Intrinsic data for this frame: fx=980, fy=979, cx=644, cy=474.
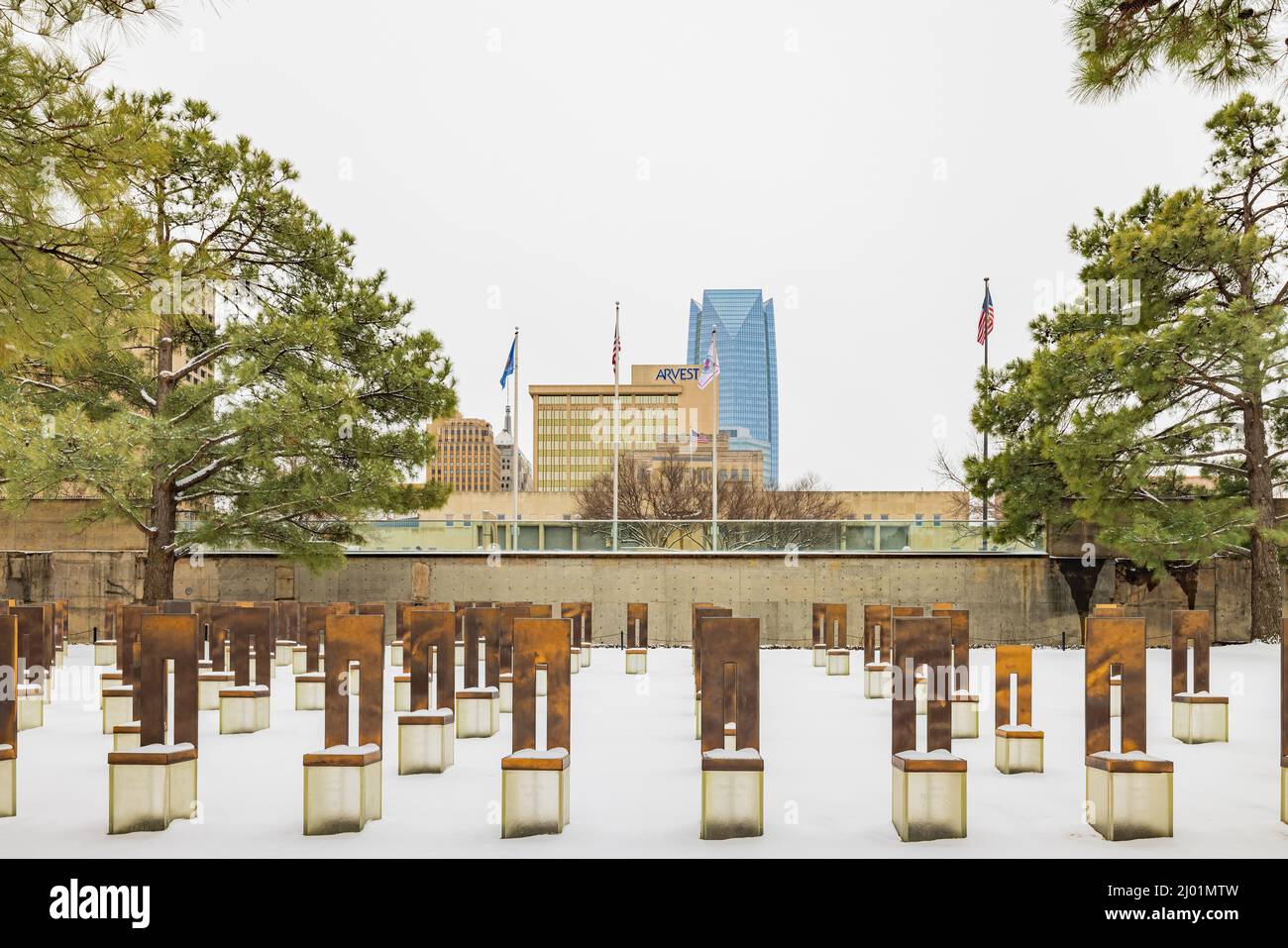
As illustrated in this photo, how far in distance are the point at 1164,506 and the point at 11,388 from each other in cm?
2294

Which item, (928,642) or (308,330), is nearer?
(928,642)

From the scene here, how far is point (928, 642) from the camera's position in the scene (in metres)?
5.98

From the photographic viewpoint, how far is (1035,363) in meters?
20.2

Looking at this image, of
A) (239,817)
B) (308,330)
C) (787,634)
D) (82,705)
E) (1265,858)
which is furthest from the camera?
(787,634)

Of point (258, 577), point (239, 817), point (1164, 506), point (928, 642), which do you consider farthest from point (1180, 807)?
point (258, 577)

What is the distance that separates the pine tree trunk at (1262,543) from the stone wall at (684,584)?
320 centimetres

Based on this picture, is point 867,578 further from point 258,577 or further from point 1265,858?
point 1265,858

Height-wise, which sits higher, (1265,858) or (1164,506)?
(1164,506)

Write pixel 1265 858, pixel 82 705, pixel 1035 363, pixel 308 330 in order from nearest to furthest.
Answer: pixel 1265 858
pixel 82 705
pixel 308 330
pixel 1035 363

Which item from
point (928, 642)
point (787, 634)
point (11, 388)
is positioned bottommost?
point (787, 634)

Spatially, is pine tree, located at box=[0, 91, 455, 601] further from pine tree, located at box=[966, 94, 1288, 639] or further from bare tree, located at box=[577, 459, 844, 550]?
bare tree, located at box=[577, 459, 844, 550]

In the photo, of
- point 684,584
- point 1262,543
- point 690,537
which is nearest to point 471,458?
point 690,537

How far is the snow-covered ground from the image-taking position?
204 inches

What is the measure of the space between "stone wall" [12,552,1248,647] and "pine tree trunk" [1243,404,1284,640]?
3200 mm
